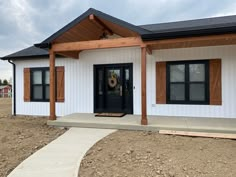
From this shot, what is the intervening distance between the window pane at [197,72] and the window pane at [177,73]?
28 cm

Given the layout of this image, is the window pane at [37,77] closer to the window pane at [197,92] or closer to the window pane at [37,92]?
the window pane at [37,92]

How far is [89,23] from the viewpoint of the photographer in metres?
7.99

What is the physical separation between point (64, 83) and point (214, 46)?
6.11 metres

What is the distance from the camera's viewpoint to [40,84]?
10203mm

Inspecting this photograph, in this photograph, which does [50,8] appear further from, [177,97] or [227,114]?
[227,114]

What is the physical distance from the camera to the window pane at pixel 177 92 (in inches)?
329

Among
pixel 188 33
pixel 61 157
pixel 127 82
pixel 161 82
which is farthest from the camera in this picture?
pixel 127 82

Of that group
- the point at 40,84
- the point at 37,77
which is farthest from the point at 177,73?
the point at 37,77

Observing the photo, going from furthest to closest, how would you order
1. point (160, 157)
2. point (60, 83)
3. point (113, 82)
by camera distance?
point (60, 83), point (113, 82), point (160, 157)

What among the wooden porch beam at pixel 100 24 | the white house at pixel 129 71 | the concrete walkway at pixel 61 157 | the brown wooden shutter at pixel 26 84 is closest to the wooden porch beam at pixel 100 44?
the white house at pixel 129 71

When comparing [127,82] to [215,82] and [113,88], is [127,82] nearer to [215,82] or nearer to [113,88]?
[113,88]

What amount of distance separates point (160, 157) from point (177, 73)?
460 cm

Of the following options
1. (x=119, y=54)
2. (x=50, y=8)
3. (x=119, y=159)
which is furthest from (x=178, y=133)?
(x=50, y=8)

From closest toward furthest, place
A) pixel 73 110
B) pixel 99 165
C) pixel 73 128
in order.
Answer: pixel 99 165 < pixel 73 128 < pixel 73 110
